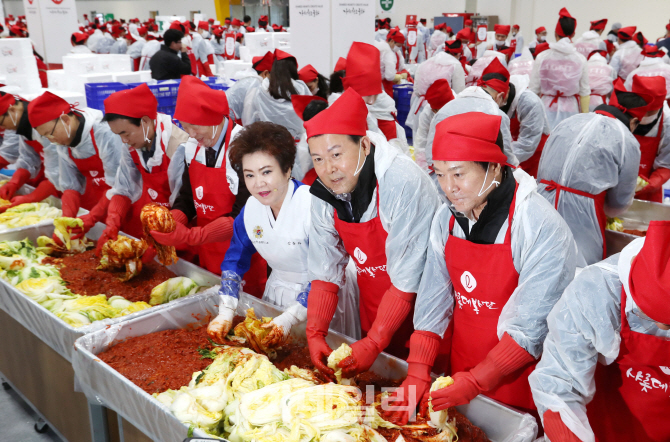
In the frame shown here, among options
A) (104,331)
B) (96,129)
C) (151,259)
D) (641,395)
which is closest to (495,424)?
(641,395)

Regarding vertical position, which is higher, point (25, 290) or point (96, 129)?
point (96, 129)

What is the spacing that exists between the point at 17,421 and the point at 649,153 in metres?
4.56

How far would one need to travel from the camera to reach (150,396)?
1832 millimetres

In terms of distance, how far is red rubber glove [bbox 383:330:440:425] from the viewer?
5.82ft

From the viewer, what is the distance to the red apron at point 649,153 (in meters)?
3.80


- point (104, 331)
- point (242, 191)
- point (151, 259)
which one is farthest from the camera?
point (151, 259)

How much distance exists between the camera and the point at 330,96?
4820mm

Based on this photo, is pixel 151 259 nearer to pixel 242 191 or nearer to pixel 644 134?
pixel 242 191

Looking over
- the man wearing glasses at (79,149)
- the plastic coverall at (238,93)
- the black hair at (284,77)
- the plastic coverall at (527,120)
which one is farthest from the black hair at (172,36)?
the plastic coverall at (527,120)

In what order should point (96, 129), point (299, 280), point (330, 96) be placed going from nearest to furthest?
point (299, 280)
point (96, 129)
point (330, 96)

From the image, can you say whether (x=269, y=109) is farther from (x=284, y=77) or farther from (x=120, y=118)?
(x=120, y=118)

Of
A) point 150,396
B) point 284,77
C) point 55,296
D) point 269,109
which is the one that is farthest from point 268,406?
point 269,109

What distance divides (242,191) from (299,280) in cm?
64

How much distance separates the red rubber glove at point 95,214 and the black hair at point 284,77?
1924mm
